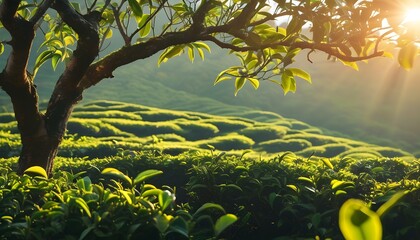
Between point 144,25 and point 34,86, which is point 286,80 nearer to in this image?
point 144,25

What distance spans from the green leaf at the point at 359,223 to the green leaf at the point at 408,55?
1613 millimetres

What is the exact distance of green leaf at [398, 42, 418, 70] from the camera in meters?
2.86

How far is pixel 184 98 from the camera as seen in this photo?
3600cm

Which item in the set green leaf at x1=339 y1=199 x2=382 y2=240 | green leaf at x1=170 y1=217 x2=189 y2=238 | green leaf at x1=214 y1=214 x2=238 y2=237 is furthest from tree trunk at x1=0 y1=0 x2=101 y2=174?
green leaf at x1=339 y1=199 x2=382 y2=240

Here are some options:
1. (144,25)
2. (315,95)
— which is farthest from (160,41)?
(315,95)

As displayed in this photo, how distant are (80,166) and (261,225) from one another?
2.98 m

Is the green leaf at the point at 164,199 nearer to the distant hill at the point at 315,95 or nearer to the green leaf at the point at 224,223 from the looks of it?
the green leaf at the point at 224,223

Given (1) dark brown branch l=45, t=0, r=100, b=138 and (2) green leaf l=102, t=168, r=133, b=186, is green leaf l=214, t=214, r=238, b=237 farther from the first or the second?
(1) dark brown branch l=45, t=0, r=100, b=138

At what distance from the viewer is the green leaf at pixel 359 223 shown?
1482 mm

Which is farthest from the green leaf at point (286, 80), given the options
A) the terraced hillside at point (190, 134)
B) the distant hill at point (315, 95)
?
the distant hill at point (315, 95)

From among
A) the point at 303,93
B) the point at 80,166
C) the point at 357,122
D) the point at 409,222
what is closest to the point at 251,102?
the point at 303,93

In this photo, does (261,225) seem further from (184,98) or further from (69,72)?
(184,98)

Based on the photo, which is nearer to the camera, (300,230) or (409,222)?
(409,222)

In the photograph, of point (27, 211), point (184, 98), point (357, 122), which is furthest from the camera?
point (184, 98)
